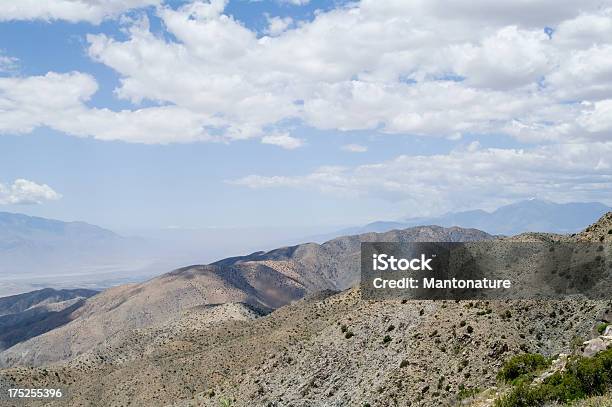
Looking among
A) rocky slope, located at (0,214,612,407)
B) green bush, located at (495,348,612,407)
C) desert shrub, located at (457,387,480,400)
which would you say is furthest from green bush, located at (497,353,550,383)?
green bush, located at (495,348,612,407)

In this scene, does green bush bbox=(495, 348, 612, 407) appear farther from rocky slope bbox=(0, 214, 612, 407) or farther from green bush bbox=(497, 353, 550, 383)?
rocky slope bbox=(0, 214, 612, 407)

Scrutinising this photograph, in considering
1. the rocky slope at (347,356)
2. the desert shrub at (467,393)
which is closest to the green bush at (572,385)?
the rocky slope at (347,356)

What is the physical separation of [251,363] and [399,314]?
802 inches

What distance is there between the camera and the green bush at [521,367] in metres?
35.8

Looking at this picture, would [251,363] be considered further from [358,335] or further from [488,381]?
[488,381]

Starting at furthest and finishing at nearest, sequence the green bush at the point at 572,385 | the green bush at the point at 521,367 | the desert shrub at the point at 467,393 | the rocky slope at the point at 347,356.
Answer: the rocky slope at the point at 347,356
the desert shrub at the point at 467,393
the green bush at the point at 521,367
the green bush at the point at 572,385

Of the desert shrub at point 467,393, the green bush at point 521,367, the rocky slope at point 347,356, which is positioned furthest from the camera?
the rocky slope at point 347,356

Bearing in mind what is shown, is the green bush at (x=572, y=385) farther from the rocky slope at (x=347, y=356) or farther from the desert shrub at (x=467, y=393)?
the desert shrub at (x=467, y=393)

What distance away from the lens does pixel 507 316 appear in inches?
1887

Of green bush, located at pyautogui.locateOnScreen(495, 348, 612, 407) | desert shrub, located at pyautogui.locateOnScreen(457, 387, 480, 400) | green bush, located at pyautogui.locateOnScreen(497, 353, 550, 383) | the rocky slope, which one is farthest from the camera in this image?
the rocky slope

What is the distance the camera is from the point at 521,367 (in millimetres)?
36719

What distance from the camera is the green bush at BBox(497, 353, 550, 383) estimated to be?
117 ft

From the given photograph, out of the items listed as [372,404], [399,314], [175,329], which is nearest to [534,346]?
[372,404]

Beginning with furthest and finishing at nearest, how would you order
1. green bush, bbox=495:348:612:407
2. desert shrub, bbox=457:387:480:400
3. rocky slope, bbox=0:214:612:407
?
1. rocky slope, bbox=0:214:612:407
2. desert shrub, bbox=457:387:480:400
3. green bush, bbox=495:348:612:407
